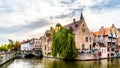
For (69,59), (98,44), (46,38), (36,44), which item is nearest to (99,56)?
(98,44)

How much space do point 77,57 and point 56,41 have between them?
21.6 ft

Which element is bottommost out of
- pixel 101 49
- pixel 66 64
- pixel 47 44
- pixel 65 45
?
pixel 66 64

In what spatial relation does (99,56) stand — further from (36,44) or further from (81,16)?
(36,44)

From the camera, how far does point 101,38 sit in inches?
2596

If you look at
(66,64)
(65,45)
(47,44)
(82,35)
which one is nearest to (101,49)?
(82,35)

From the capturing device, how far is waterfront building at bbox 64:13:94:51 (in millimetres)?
59062

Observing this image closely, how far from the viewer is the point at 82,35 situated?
2365 inches

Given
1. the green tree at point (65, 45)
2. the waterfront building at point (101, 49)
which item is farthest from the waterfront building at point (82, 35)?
the green tree at point (65, 45)

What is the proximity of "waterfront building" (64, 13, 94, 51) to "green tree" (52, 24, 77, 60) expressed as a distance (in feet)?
19.8

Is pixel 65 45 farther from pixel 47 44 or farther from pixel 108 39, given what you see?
pixel 47 44

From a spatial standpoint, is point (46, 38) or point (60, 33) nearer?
point (60, 33)

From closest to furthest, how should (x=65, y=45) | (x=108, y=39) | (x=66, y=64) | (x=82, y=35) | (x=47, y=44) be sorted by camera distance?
(x=66, y=64), (x=65, y=45), (x=82, y=35), (x=108, y=39), (x=47, y=44)

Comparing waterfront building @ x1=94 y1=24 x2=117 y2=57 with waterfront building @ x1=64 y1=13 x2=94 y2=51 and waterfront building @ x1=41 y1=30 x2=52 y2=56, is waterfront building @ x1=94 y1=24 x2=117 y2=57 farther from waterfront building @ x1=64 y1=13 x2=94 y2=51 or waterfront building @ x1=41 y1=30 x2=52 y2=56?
waterfront building @ x1=41 y1=30 x2=52 y2=56

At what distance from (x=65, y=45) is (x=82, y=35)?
9915 millimetres
